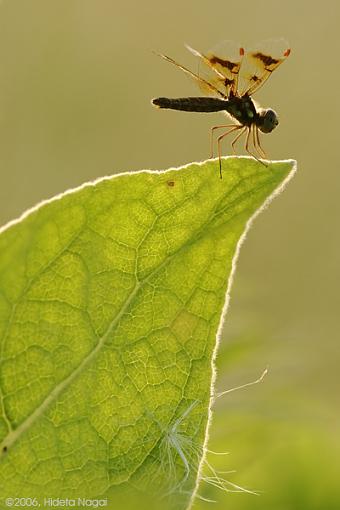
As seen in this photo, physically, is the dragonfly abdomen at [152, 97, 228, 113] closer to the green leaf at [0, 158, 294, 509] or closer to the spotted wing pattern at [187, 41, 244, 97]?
the spotted wing pattern at [187, 41, 244, 97]

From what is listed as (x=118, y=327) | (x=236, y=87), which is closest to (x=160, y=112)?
(x=236, y=87)

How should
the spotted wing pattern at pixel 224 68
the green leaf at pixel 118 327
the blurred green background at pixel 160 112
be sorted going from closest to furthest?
the green leaf at pixel 118 327
the spotted wing pattern at pixel 224 68
the blurred green background at pixel 160 112

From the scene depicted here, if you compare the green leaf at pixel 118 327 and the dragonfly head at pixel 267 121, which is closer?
the green leaf at pixel 118 327

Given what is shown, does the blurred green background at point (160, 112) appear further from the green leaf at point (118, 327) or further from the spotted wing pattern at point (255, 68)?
the green leaf at point (118, 327)

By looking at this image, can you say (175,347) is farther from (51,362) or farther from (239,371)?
(239,371)

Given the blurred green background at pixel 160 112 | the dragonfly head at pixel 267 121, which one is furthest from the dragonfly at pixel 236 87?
the blurred green background at pixel 160 112
